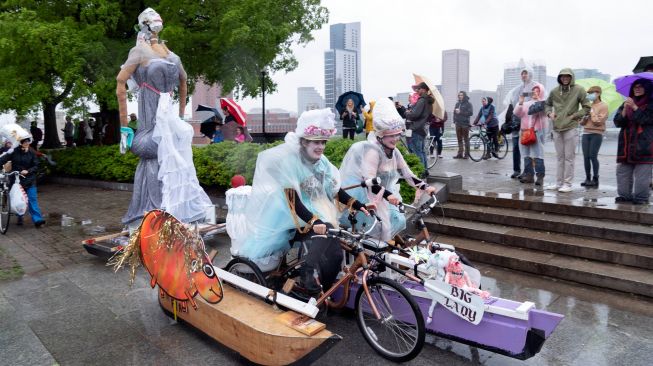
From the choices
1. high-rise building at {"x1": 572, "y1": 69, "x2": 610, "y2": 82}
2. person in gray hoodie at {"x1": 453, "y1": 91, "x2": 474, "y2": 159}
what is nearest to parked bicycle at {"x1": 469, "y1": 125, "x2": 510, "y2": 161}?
person in gray hoodie at {"x1": 453, "y1": 91, "x2": 474, "y2": 159}

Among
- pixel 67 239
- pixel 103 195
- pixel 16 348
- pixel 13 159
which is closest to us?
pixel 16 348

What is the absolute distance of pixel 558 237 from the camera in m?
6.29

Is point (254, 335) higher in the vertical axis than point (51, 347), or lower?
higher

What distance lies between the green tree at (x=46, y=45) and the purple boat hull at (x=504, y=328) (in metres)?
10.9

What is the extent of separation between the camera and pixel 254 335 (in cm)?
345

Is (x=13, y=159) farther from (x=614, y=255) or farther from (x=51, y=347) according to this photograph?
(x=614, y=255)

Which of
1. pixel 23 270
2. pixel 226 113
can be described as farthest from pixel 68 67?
pixel 23 270

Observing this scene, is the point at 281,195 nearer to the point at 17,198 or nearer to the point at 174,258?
the point at 174,258

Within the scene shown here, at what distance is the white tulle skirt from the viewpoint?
593 centimetres

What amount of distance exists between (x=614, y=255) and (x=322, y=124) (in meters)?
3.83

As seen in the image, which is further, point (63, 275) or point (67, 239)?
point (67, 239)

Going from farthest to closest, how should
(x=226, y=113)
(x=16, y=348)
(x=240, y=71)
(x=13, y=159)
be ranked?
(x=240, y=71) → (x=226, y=113) → (x=13, y=159) → (x=16, y=348)

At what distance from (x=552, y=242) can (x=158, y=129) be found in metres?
5.00

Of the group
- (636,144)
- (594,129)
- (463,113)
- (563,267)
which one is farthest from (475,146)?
(563,267)
